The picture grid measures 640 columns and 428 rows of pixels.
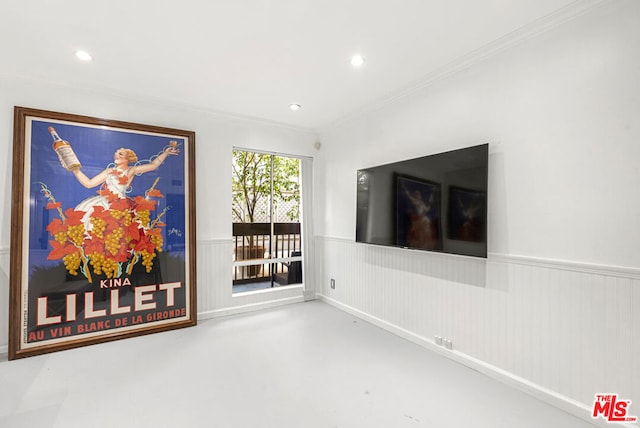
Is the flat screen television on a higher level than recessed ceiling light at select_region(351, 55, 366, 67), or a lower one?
lower

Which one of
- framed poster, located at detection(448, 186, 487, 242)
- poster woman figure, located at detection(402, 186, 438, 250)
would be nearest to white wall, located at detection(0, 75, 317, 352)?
poster woman figure, located at detection(402, 186, 438, 250)

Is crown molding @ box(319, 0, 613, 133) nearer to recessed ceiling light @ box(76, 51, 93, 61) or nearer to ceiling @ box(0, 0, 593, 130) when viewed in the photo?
ceiling @ box(0, 0, 593, 130)

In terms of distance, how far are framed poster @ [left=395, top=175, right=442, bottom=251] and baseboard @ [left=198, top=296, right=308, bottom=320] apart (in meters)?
2.11

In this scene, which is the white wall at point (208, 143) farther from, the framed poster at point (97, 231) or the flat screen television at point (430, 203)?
the flat screen television at point (430, 203)

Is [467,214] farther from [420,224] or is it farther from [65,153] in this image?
[65,153]

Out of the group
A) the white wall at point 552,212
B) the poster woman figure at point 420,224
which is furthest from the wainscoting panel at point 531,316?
the poster woman figure at point 420,224

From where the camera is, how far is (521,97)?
2258mm

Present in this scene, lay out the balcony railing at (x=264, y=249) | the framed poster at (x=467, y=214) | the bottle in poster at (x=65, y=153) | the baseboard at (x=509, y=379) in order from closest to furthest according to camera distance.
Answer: the baseboard at (x=509, y=379) < the framed poster at (x=467, y=214) < the bottle in poster at (x=65, y=153) < the balcony railing at (x=264, y=249)

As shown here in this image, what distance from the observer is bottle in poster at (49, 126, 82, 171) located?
302 cm

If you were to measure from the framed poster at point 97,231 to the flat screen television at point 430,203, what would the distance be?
2.27 m

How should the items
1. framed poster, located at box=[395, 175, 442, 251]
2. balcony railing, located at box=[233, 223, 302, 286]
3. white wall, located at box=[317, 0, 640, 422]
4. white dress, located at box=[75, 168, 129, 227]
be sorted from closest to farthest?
white wall, located at box=[317, 0, 640, 422], framed poster, located at box=[395, 175, 442, 251], white dress, located at box=[75, 168, 129, 227], balcony railing, located at box=[233, 223, 302, 286]

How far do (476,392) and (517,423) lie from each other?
35 centimetres

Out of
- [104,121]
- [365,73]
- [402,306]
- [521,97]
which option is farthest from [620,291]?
[104,121]

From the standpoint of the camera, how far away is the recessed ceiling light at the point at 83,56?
8.23ft
